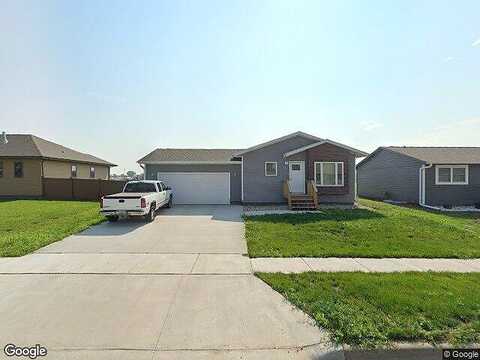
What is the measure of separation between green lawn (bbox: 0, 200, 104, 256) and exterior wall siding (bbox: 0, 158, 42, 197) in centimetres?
765

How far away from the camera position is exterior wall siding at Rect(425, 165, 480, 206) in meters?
18.7

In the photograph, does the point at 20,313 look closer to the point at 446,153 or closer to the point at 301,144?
the point at 301,144

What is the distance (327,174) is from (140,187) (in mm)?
10457

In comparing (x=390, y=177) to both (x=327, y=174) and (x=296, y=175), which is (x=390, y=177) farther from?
(x=296, y=175)

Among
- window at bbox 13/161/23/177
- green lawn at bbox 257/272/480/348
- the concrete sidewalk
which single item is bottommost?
the concrete sidewalk

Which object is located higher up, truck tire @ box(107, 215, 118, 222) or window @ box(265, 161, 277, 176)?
window @ box(265, 161, 277, 176)

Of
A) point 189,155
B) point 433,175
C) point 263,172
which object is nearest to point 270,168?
point 263,172

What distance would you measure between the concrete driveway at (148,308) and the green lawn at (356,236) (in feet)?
5.05

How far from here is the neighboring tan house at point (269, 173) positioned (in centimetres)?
1650

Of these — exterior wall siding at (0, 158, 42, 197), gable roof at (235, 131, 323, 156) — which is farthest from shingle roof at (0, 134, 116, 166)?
gable roof at (235, 131, 323, 156)

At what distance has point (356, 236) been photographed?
29.8 feet

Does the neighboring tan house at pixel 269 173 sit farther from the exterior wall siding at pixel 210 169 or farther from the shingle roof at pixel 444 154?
the shingle roof at pixel 444 154

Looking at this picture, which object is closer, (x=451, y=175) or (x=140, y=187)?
(x=140, y=187)

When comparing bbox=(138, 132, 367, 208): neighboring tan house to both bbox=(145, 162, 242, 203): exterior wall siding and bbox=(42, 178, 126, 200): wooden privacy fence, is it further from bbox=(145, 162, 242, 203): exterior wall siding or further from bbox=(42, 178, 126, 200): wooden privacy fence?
bbox=(42, 178, 126, 200): wooden privacy fence
